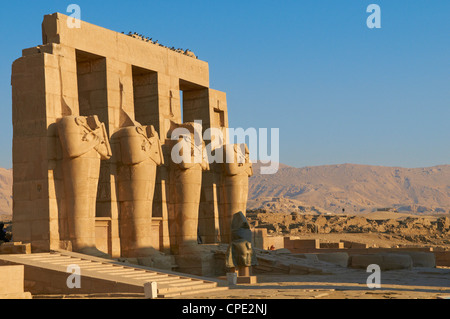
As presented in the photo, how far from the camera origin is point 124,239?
2312 centimetres

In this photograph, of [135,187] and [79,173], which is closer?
[79,173]

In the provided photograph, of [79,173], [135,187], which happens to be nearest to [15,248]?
[79,173]

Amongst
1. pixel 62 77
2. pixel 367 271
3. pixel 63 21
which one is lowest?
pixel 367 271

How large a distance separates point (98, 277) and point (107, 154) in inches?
227

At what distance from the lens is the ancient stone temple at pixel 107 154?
20719 millimetres

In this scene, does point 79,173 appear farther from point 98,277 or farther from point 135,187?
point 98,277

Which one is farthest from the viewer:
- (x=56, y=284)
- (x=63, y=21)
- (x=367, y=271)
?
(x=367, y=271)

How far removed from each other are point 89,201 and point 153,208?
4990 millimetres

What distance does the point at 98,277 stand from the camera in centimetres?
1661

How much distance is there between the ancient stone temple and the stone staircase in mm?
1611

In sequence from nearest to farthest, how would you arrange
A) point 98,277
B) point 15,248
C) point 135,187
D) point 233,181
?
point 98,277 → point 15,248 → point 135,187 → point 233,181

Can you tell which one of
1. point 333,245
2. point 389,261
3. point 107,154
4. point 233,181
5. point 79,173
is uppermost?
point 107,154

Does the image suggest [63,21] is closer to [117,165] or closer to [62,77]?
[62,77]

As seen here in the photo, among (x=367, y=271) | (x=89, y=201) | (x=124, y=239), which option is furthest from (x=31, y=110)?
(x=367, y=271)
